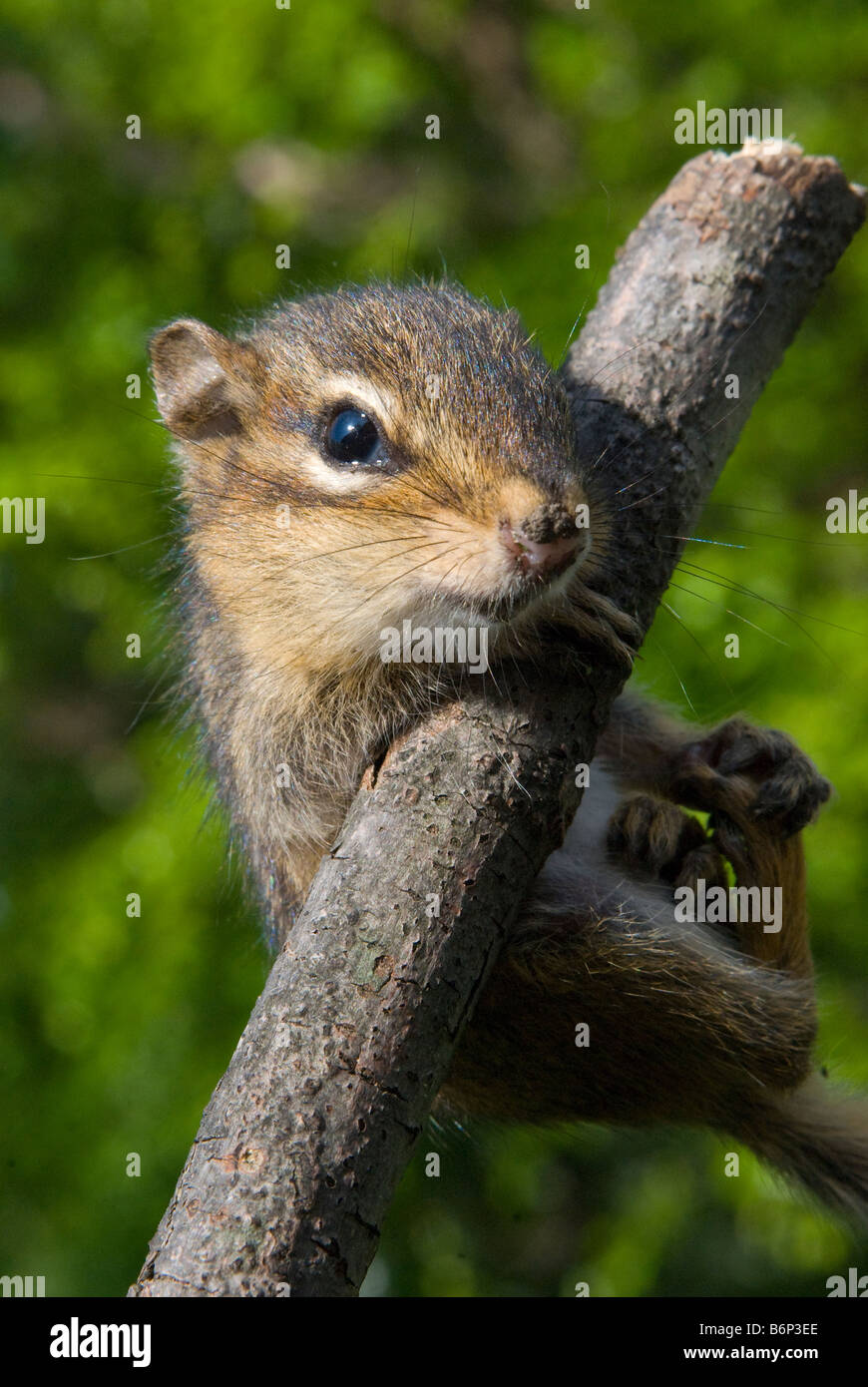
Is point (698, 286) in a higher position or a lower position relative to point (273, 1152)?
higher

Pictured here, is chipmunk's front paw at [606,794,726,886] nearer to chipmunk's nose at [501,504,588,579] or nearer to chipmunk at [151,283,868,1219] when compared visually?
chipmunk at [151,283,868,1219]

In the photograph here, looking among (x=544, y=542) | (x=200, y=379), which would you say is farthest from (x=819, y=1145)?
(x=200, y=379)

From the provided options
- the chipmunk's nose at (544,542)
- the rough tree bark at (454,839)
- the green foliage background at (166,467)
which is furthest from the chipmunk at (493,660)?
the green foliage background at (166,467)

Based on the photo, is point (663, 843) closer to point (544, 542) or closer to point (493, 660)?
point (493, 660)

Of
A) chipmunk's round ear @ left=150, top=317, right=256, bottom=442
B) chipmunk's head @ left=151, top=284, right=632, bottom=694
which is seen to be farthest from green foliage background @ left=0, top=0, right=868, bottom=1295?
chipmunk's head @ left=151, top=284, right=632, bottom=694
